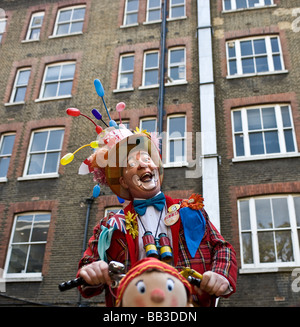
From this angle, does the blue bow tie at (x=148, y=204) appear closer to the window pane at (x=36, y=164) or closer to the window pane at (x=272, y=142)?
the window pane at (x=272, y=142)

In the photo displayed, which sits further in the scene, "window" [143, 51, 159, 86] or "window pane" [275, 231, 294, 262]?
"window" [143, 51, 159, 86]

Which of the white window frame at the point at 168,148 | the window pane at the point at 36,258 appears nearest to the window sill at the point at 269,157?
the white window frame at the point at 168,148

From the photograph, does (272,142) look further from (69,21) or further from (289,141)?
(69,21)

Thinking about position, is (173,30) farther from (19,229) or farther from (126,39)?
(19,229)

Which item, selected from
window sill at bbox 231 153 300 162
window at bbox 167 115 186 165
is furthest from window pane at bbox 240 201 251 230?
window at bbox 167 115 186 165

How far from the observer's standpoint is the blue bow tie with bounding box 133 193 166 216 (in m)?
3.32

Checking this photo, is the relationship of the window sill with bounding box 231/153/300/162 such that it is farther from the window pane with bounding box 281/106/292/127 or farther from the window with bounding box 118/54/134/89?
the window with bounding box 118/54/134/89

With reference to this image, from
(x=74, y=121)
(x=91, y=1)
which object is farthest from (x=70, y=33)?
(x=74, y=121)

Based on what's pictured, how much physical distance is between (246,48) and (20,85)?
→ 978 cm

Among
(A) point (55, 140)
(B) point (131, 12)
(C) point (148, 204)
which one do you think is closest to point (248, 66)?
(B) point (131, 12)

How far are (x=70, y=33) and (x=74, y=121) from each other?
4992 mm

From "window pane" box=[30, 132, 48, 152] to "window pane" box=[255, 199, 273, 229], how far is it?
8225 millimetres
